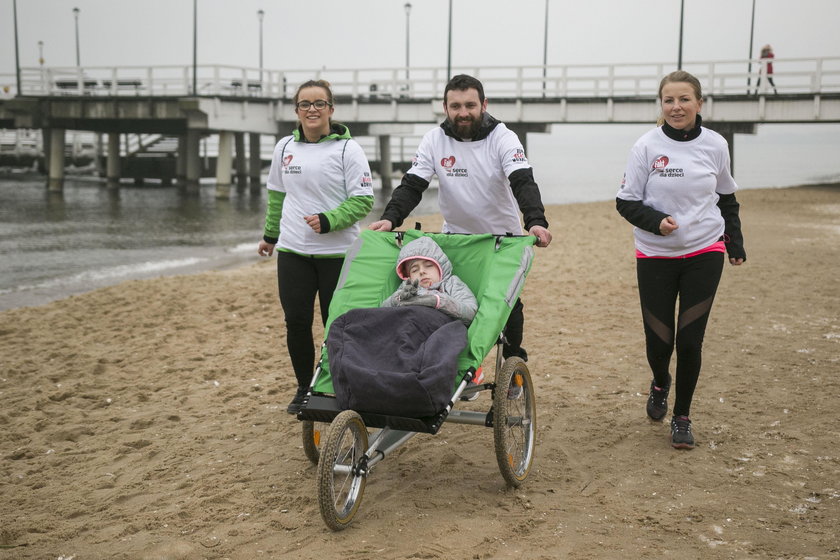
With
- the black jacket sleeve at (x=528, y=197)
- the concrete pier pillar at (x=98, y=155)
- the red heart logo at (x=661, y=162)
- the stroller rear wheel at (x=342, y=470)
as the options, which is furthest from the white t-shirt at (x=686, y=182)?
the concrete pier pillar at (x=98, y=155)

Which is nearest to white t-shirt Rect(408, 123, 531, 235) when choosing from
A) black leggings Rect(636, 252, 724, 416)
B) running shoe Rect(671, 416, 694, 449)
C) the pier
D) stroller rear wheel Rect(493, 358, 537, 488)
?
black leggings Rect(636, 252, 724, 416)

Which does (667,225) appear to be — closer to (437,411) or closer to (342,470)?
(437,411)

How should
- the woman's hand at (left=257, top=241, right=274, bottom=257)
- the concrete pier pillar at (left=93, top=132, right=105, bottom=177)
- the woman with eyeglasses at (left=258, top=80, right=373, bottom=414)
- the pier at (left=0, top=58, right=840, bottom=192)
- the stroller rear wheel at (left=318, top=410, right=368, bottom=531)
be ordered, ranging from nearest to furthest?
Result: the stroller rear wheel at (left=318, top=410, right=368, bottom=531)
the woman with eyeglasses at (left=258, top=80, right=373, bottom=414)
the woman's hand at (left=257, top=241, right=274, bottom=257)
the pier at (left=0, top=58, right=840, bottom=192)
the concrete pier pillar at (left=93, top=132, right=105, bottom=177)

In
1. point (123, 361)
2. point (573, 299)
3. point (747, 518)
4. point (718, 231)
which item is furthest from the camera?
point (573, 299)

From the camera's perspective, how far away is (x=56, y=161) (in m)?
43.6

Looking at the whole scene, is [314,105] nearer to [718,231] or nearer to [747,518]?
[718,231]

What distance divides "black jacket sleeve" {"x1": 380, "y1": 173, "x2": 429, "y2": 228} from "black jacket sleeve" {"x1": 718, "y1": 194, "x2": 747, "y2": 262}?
5.65 feet

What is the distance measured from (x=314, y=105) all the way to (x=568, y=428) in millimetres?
2485

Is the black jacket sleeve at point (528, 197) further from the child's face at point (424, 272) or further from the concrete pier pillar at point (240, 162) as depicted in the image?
the concrete pier pillar at point (240, 162)

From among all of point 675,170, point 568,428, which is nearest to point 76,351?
point 568,428

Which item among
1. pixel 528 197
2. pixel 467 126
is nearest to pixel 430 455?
pixel 528 197

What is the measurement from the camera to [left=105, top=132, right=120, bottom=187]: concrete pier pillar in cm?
4844

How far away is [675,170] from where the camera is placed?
4.94 metres

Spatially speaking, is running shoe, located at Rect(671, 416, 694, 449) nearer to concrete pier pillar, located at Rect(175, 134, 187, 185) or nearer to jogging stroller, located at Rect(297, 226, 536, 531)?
jogging stroller, located at Rect(297, 226, 536, 531)
